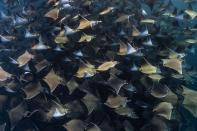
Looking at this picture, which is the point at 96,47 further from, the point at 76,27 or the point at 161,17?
the point at 161,17

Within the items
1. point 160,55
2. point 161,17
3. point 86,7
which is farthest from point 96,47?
point 161,17

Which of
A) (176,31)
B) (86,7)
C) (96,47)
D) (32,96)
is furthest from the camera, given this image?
(176,31)

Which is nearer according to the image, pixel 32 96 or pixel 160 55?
pixel 32 96

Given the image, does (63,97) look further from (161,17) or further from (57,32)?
(161,17)

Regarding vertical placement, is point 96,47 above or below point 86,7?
below

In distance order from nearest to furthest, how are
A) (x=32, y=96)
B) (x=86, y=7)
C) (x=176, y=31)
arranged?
1. (x=32, y=96)
2. (x=86, y=7)
3. (x=176, y=31)

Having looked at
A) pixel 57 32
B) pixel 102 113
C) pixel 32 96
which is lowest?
pixel 102 113
